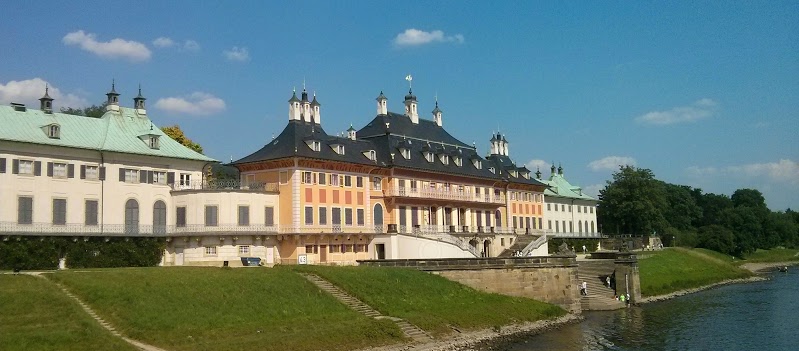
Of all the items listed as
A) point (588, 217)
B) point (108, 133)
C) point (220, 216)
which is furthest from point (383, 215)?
point (588, 217)

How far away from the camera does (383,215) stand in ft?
221

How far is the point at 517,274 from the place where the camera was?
55750 mm

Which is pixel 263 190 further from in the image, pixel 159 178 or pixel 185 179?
pixel 159 178

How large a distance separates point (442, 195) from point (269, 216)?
20332 millimetres

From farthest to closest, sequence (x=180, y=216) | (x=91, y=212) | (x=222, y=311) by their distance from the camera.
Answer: (x=180, y=216) < (x=91, y=212) < (x=222, y=311)

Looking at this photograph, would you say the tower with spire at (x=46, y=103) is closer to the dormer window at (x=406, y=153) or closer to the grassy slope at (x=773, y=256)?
the dormer window at (x=406, y=153)

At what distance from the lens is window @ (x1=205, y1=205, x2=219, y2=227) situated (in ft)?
179

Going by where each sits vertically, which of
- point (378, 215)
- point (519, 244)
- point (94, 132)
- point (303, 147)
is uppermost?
point (94, 132)

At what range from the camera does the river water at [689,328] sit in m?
41.7

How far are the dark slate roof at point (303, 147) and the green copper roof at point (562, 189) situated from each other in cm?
4554

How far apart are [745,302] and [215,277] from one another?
45409 mm

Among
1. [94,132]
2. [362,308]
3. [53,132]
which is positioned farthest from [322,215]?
[53,132]

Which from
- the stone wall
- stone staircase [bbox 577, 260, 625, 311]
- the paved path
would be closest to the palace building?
the stone wall

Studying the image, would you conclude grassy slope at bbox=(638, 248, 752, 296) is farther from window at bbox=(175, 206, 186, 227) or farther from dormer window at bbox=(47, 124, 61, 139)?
dormer window at bbox=(47, 124, 61, 139)
